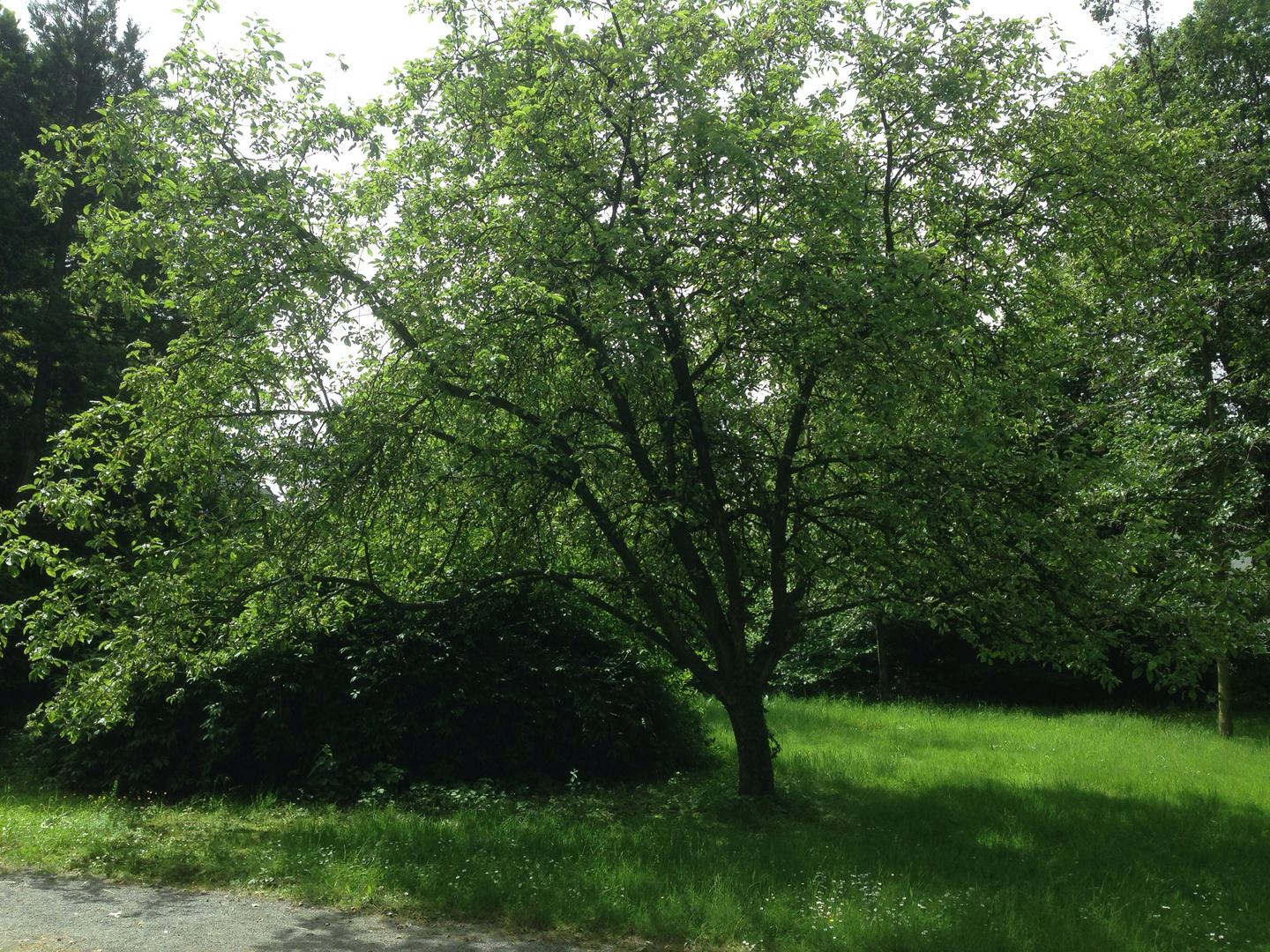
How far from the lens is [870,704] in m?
21.4

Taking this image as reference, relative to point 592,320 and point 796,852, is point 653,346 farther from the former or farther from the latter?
point 796,852

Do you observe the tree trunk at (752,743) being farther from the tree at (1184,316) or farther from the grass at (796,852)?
the tree at (1184,316)

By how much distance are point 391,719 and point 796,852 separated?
6.02 m

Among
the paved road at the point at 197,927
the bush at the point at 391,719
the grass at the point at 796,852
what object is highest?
the bush at the point at 391,719

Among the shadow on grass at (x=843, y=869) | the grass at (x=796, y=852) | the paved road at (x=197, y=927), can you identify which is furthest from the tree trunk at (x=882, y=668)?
the paved road at (x=197, y=927)

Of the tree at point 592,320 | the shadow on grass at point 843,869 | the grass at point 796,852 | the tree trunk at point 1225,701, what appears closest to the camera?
the shadow on grass at point 843,869

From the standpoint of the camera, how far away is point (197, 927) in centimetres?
642

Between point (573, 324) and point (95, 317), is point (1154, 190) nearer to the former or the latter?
point (573, 324)

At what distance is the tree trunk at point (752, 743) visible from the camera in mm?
10188

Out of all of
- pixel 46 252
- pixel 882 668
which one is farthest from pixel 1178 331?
pixel 46 252

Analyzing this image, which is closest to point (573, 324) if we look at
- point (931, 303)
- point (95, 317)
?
point (931, 303)

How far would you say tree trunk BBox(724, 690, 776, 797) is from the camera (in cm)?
1019

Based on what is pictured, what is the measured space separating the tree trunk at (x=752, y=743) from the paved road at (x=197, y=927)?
14.3 feet

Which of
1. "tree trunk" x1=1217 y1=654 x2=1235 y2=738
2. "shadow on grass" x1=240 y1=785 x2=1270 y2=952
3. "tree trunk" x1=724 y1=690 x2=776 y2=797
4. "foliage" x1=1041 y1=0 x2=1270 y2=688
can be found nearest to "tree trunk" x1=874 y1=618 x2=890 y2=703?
"tree trunk" x1=1217 y1=654 x2=1235 y2=738
